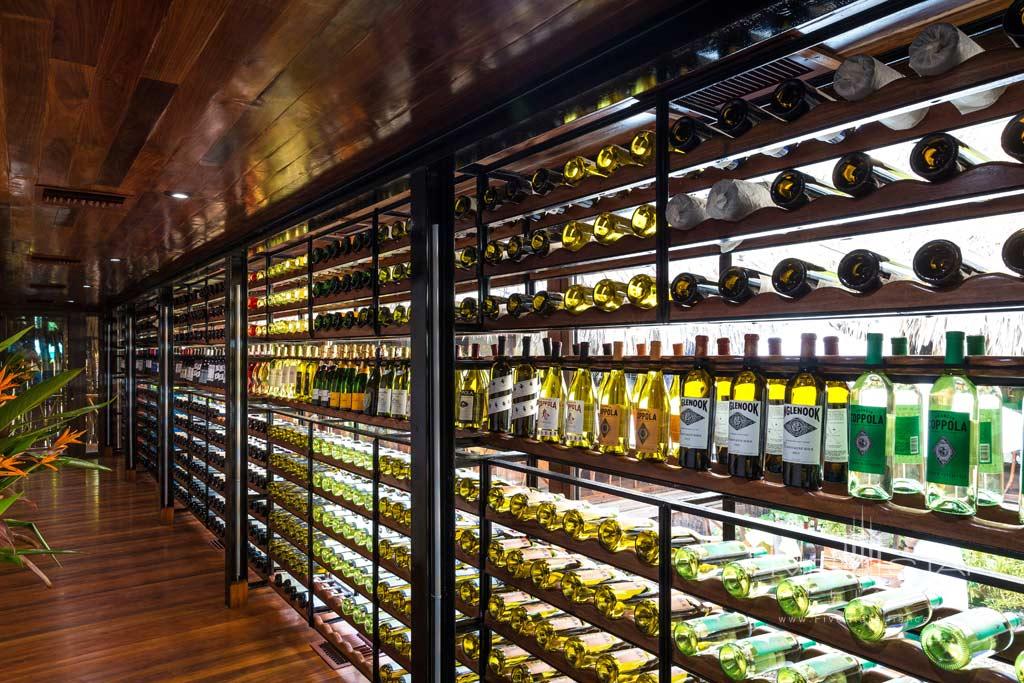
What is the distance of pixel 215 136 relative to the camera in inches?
88.4

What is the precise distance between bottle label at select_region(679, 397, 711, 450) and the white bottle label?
0.55 metres

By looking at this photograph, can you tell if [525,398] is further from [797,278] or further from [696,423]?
[797,278]

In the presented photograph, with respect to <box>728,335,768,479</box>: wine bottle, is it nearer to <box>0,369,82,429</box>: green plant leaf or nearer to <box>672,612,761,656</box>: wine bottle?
<box>672,612,761,656</box>: wine bottle

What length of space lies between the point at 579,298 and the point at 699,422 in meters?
0.58

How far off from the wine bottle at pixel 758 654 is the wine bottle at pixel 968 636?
38 cm

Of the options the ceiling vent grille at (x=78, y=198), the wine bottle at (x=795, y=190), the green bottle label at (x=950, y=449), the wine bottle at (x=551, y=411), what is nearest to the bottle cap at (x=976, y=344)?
the green bottle label at (x=950, y=449)

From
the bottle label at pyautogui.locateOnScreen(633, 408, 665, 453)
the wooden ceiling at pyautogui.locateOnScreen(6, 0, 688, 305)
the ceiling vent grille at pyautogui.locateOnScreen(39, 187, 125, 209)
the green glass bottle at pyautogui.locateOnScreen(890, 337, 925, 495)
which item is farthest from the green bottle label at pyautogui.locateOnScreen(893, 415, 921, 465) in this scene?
the ceiling vent grille at pyautogui.locateOnScreen(39, 187, 125, 209)

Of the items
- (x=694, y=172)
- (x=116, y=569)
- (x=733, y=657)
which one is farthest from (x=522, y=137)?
(x=116, y=569)

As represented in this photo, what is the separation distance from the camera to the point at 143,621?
4.04 m

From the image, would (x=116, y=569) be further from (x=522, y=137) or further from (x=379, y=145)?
(x=522, y=137)

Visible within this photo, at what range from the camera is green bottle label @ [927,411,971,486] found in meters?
1.12

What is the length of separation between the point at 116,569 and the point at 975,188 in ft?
19.1

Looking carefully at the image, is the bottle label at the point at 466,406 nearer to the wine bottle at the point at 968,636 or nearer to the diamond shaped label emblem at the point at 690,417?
the diamond shaped label emblem at the point at 690,417

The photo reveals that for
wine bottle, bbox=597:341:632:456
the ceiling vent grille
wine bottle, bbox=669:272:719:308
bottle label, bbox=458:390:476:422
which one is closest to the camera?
wine bottle, bbox=669:272:719:308
